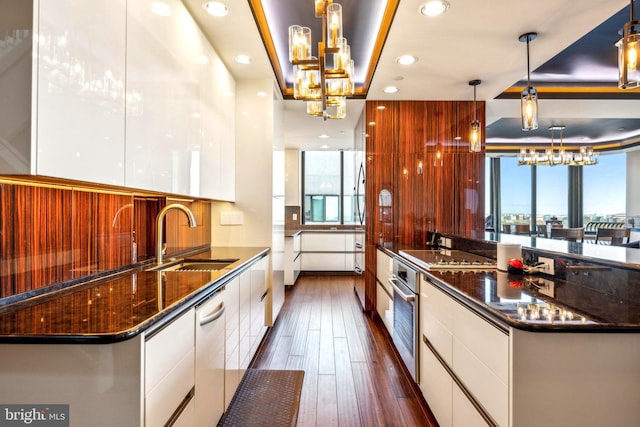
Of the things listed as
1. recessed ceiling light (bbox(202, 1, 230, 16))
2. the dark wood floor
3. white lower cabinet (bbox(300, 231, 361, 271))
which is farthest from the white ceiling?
white lower cabinet (bbox(300, 231, 361, 271))

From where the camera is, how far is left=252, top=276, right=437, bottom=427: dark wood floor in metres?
2.02

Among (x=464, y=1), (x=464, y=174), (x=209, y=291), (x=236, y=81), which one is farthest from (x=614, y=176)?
(x=209, y=291)

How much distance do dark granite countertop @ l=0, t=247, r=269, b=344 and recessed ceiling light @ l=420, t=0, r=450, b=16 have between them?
198cm

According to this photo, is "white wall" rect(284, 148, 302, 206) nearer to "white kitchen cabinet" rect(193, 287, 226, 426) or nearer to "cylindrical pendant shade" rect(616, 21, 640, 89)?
"white kitchen cabinet" rect(193, 287, 226, 426)

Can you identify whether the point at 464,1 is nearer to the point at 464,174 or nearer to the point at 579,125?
the point at 464,174

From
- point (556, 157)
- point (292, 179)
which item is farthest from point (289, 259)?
point (556, 157)

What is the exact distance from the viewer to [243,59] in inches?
112

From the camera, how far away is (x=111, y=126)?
1318 mm

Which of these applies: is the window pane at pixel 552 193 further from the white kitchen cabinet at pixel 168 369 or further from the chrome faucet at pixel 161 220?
the white kitchen cabinet at pixel 168 369

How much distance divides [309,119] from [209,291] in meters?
3.53

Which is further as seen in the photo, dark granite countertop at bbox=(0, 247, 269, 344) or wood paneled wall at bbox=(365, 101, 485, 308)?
wood paneled wall at bbox=(365, 101, 485, 308)

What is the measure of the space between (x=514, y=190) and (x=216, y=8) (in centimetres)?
855

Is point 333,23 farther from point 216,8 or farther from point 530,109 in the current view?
point 530,109

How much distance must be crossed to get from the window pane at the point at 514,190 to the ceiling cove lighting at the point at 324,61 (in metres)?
7.29
